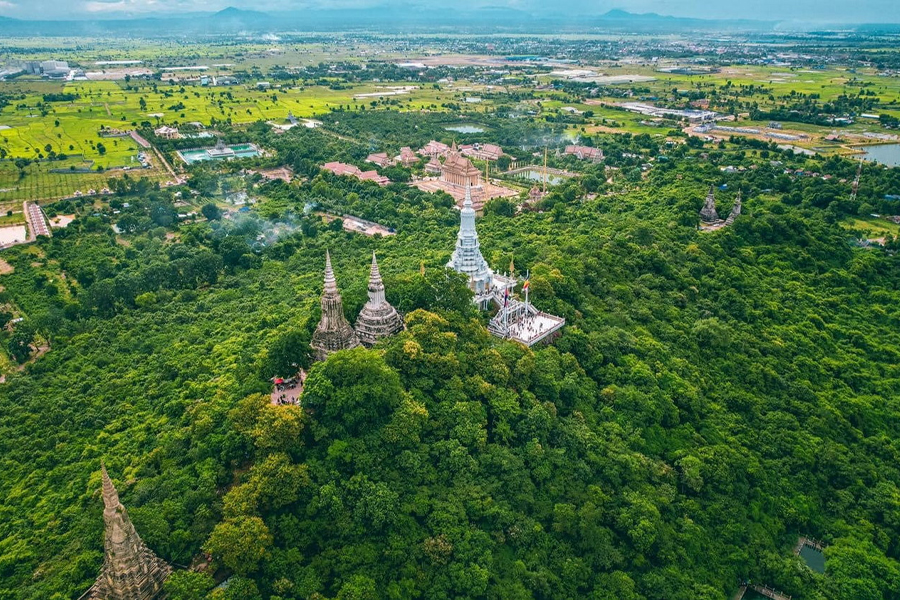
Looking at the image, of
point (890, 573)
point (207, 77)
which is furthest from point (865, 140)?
point (207, 77)

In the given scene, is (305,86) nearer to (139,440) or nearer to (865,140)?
(865,140)

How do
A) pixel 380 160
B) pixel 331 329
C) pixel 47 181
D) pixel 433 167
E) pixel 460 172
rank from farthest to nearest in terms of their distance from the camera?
pixel 380 160, pixel 433 167, pixel 460 172, pixel 47 181, pixel 331 329

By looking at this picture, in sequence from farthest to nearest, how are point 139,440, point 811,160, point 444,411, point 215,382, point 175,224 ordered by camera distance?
point 811,160, point 175,224, point 215,382, point 139,440, point 444,411

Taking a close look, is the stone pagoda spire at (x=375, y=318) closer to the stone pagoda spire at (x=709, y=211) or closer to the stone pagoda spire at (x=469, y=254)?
the stone pagoda spire at (x=469, y=254)

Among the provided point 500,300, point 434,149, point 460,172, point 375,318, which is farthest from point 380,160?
point 375,318

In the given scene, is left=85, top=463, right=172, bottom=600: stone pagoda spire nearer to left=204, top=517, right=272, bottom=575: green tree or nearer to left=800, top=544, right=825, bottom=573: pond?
left=204, top=517, right=272, bottom=575: green tree

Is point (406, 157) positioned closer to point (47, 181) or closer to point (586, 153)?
point (586, 153)

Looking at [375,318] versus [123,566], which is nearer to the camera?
[123,566]
